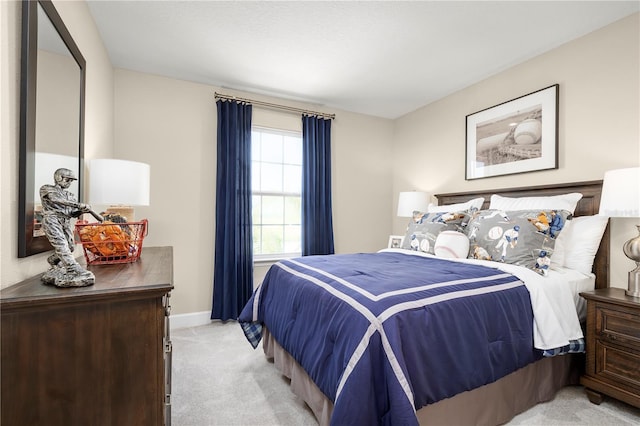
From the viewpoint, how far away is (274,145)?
3828 millimetres

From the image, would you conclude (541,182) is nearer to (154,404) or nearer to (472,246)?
(472,246)

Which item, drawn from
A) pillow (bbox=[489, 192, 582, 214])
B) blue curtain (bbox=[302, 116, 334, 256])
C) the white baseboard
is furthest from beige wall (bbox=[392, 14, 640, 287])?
the white baseboard

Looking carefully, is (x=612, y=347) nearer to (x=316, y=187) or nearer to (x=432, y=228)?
(x=432, y=228)

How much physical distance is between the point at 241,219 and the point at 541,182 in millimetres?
3017

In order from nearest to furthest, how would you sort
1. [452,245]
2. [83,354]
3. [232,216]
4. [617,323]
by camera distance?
1. [83,354]
2. [617,323]
3. [452,245]
4. [232,216]

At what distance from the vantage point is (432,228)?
2816 millimetres

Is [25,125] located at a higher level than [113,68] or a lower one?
lower

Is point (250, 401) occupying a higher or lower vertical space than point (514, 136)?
lower

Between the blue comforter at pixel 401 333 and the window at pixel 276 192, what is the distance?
1.79 metres

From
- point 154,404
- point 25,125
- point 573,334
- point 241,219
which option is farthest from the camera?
point 241,219

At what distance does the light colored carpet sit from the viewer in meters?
1.73

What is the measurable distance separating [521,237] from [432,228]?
78cm

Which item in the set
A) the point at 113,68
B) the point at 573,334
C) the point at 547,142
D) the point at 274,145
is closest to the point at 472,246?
the point at 573,334

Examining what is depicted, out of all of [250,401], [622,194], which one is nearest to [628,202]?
[622,194]
